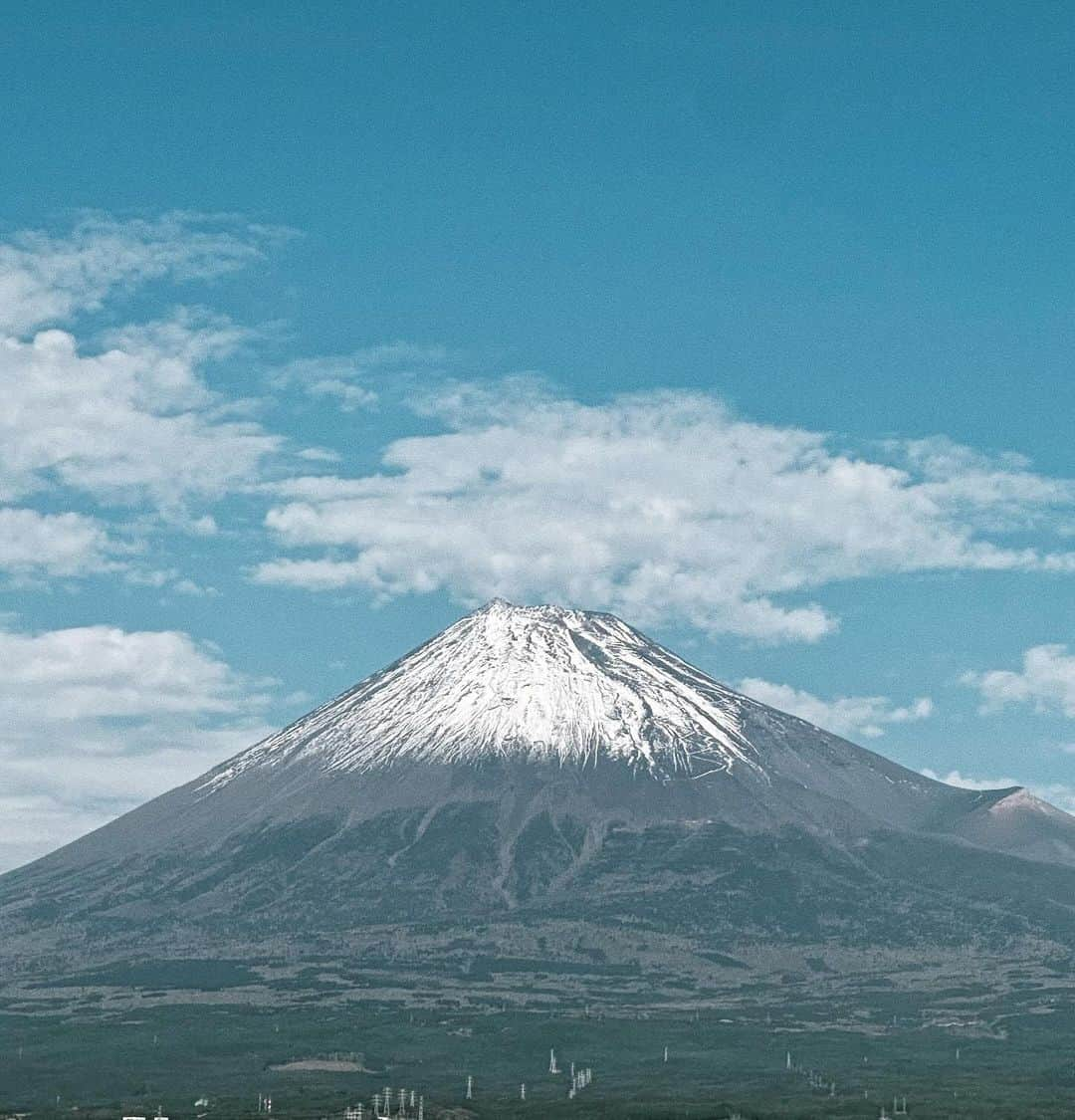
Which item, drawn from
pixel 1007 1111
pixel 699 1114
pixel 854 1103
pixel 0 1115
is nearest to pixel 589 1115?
pixel 699 1114

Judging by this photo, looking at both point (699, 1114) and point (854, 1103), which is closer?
point (699, 1114)

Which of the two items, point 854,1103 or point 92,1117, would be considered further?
point 854,1103

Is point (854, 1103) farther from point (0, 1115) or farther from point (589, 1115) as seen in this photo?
point (0, 1115)

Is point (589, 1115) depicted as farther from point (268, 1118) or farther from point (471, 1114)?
point (268, 1118)

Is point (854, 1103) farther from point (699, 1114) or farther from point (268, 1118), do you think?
point (268, 1118)

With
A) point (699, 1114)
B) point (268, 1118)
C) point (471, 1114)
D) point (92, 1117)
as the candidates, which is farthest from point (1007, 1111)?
point (92, 1117)

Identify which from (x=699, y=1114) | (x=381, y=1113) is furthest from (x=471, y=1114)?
(x=699, y=1114)

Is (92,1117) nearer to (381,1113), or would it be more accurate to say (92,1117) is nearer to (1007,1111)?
(381,1113)
